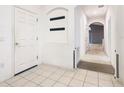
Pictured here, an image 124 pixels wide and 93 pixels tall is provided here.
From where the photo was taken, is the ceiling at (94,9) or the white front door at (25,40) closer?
the white front door at (25,40)

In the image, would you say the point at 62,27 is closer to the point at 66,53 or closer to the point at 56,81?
the point at 66,53

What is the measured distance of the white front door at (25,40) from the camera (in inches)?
111

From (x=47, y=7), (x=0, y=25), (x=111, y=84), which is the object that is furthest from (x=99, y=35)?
(x=0, y=25)

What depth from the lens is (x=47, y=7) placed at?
3732 mm

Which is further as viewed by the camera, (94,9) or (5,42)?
(94,9)

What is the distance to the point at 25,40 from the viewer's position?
3.11 m

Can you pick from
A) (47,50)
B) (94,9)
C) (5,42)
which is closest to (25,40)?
(5,42)

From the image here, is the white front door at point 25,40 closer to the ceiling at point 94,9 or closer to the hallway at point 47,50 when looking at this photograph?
the hallway at point 47,50

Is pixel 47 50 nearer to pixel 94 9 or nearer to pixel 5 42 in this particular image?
pixel 5 42

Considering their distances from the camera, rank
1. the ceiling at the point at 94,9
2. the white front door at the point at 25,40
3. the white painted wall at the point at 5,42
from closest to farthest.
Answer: the white painted wall at the point at 5,42 < the white front door at the point at 25,40 < the ceiling at the point at 94,9

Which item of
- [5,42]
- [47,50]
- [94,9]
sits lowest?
[47,50]

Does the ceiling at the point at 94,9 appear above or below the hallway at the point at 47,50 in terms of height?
above

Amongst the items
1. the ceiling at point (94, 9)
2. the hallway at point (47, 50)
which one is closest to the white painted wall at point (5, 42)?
the hallway at point (47, 50)

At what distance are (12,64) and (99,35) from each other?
12792 millimetres
